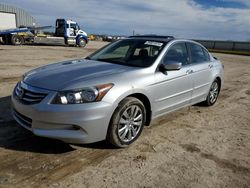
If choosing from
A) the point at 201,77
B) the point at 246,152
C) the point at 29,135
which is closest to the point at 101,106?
Answer: the point at 29,135

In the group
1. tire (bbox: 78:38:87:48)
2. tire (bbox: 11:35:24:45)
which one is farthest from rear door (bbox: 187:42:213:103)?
tire (bbox: 11:35:24:45)

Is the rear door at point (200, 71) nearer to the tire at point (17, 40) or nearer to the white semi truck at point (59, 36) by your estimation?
the white semi truck at point (59, 36)

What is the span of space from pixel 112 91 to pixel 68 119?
26.6 inches

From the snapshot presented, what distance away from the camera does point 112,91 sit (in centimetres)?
353

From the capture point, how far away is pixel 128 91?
372 centimetres

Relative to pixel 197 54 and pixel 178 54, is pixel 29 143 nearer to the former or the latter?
pixel 178 54

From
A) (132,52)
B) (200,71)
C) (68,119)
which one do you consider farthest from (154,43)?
(68,119)

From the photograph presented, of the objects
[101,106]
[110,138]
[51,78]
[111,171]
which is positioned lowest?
[111,171]

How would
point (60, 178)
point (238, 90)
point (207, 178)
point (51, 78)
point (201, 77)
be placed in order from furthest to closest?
point (238, 90) < point (201, 77) < point (51, 78) < point (207, 178) < point (60, 178)

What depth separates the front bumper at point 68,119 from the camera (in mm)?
3258

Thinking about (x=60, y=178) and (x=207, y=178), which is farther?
(x=207, y=178)

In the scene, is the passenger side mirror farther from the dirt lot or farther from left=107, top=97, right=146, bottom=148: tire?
the dirt lot

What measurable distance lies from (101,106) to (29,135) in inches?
56.7

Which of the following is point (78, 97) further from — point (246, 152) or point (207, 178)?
point (246, 152)
